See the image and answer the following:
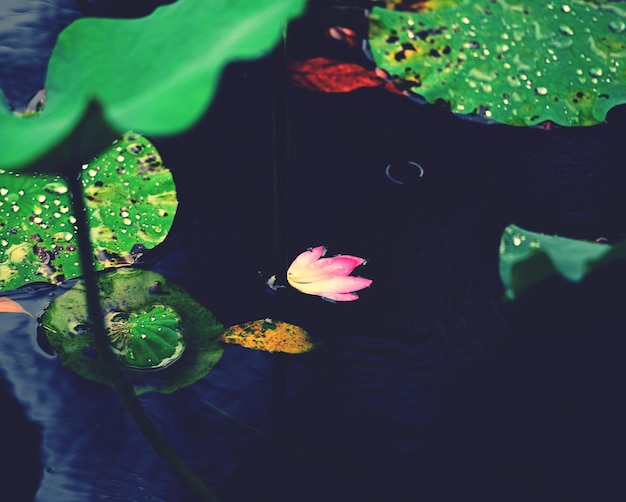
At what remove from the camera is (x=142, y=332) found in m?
0.94

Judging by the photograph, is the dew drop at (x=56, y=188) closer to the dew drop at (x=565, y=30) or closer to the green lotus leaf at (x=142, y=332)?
the green lotus leaf at (x=142, y=332)

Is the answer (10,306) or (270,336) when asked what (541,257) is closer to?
(270,336)

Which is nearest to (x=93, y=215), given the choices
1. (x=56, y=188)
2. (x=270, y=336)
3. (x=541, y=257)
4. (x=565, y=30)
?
(x=56, y=188)

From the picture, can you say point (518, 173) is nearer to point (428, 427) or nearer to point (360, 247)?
point (360, 247)

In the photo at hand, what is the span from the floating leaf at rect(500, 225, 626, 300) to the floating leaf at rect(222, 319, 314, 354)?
1.13ft

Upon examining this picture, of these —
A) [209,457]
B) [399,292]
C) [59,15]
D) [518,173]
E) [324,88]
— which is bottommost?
[209,457]

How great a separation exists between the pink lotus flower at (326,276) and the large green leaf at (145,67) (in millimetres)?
509

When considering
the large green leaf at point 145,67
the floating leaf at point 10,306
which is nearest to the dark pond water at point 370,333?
the floating leaf at point 10,306

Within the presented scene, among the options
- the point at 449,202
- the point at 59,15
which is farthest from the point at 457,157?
the point at 59,15

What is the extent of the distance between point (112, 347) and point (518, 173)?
2.60ft

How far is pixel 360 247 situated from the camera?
3.51ft

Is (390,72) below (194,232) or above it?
above

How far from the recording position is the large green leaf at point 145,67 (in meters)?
0.53

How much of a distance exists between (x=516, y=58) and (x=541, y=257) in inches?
18.2
